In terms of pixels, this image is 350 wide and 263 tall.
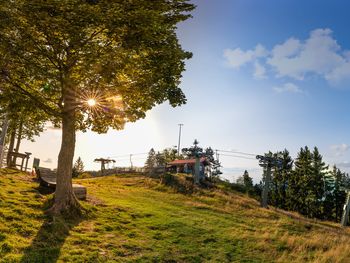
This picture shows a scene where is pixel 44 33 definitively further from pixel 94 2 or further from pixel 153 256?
pixel 153 256

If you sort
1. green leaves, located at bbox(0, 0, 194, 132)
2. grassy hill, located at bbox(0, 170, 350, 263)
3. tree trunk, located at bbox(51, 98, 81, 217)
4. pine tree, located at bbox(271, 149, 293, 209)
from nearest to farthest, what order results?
grassy hill, located at bbox(0, 170, 350, 263) < green leaves, located at bbox(0, 0, 194, 132) < tree trunk, located at bbox(51, 98, 81, 217) < pine tree, located at bbox(271, 149, 293, 209)

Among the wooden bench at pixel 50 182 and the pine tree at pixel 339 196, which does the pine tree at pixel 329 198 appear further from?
the wooden bench at pixel 50 182

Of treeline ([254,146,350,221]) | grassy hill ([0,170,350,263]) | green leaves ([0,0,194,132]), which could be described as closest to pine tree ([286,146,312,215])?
treeline ([254,146,350,221])

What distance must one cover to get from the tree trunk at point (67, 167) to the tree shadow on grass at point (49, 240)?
95cm

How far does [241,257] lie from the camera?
41.3ft

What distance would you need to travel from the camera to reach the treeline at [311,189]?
224 ft

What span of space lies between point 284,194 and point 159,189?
52.0 m

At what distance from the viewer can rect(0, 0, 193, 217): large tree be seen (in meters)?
11.8

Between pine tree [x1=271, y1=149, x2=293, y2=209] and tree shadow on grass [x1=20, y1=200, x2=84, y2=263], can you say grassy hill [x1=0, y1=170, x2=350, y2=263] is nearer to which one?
tree shadow on grass [x1=20, y1=200, x2=84, y2=263]

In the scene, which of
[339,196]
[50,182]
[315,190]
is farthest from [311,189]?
[50,182]

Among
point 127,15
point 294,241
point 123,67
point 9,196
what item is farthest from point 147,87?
point 294,241

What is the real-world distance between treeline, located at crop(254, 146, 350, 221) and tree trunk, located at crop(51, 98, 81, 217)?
57.5 m

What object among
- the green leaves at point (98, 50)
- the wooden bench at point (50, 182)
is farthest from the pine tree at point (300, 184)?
the green leaves at point (98, 50)

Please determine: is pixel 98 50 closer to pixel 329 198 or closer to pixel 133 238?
pixel 133 238
